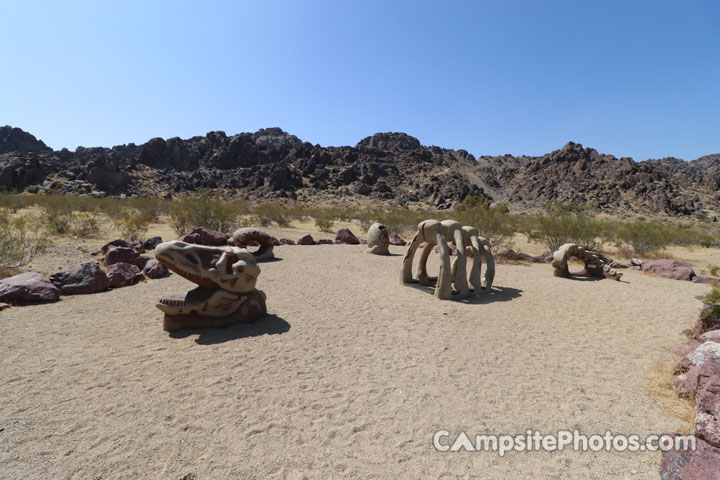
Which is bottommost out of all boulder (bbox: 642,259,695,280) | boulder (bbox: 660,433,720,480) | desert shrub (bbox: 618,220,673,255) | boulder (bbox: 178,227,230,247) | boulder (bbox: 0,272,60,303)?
boulder (bbox: 660,433,720,480)

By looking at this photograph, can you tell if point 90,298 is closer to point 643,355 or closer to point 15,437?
point 15,437

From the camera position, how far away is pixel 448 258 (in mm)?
7645

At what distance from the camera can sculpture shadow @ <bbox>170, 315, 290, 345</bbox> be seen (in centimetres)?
524

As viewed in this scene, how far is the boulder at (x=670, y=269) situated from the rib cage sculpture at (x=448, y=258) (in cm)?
708

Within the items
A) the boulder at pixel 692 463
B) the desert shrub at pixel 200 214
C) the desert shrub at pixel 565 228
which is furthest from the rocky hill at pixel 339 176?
the boulder at pixel 692 463

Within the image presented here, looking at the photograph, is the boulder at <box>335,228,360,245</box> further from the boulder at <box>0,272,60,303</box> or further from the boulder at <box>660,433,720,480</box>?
the boulder at <box>660,433,720,480</box>

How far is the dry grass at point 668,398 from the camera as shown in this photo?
11.4ft

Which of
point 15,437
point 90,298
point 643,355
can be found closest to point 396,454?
point 15,437

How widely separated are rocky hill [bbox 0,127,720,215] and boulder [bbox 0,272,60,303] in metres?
35.5

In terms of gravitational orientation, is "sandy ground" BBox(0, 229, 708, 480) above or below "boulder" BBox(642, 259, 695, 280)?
below

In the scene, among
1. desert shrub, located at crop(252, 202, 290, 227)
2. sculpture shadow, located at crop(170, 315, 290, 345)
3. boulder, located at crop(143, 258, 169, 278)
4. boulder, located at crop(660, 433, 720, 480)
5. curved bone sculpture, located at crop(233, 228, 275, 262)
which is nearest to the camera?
boulder, located at crop(660, 433, 720, 480)

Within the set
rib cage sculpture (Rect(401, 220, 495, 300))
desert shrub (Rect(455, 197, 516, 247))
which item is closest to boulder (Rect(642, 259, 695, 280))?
desert shrub (Rect(455, 197, 516, 247))

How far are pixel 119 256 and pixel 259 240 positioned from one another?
4.35m

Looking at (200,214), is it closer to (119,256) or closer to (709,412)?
(119,256)
